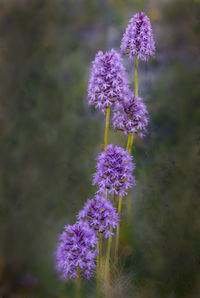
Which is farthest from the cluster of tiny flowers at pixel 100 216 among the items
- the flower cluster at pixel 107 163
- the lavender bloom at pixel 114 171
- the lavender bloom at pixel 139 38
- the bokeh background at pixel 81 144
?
the lavender bloom at pixel 139 38

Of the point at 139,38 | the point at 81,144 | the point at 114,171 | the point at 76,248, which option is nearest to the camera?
the point at 76,248

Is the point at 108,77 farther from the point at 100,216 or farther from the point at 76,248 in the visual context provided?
the point at 76,248

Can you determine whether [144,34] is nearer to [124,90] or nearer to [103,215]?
[124,90]

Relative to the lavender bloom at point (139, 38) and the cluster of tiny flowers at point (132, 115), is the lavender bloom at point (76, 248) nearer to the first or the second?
the cluster of tiny flowers at point (132, 115)

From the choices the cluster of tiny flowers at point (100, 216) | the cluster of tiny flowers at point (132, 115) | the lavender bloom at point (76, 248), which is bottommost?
the lavender bloom at point (76, 248)

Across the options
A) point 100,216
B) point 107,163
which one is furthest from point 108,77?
point 100,216

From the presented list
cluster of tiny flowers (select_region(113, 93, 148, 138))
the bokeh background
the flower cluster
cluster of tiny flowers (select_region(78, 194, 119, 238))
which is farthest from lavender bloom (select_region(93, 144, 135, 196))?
the bokeh background

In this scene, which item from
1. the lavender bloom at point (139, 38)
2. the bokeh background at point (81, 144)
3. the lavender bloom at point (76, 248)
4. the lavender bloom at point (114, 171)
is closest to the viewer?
the lavender bloom at point (76, 248)

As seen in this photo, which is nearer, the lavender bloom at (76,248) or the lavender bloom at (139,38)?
the lavender bloom at (76,248)
